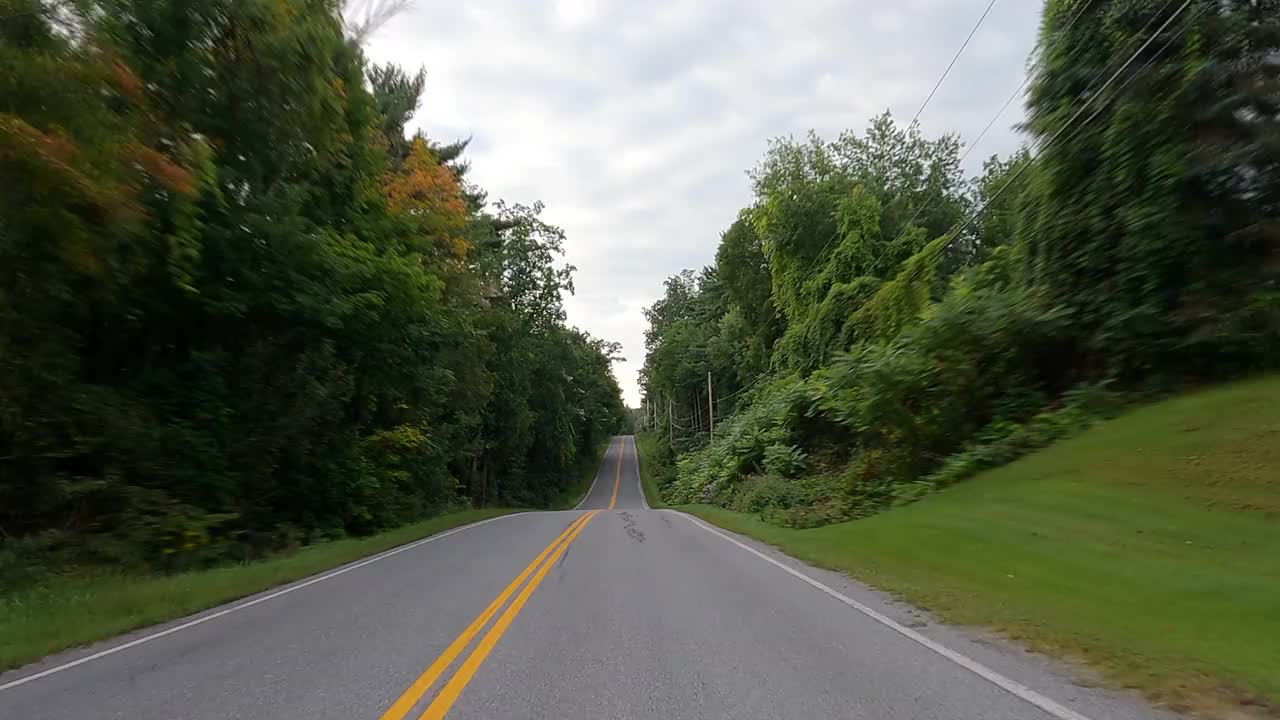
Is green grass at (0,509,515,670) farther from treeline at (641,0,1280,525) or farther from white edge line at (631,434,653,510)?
white edge line at (631,434,653,510)

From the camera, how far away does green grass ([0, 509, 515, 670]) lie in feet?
22.6

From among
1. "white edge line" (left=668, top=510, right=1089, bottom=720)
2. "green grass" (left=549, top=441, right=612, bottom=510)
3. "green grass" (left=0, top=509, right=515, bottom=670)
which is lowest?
"white edge line" (left=668, top=510, right=1089, bottom=720)

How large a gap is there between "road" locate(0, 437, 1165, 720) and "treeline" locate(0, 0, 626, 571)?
5318 millimetres

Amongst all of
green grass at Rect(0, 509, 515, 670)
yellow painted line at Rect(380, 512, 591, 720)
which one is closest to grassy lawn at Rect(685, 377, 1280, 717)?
yellow painted line at Rect(380, 512, 591, 720)

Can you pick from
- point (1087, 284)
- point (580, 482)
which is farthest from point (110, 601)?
point (580, 482)

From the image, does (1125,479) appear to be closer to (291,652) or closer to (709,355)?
(291,652)

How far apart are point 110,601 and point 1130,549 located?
12233 mm

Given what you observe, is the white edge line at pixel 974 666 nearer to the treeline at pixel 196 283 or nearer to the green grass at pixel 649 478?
the treeline at pixel 196 283

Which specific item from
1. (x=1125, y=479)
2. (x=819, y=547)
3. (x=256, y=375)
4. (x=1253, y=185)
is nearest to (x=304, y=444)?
(x=256, y=375)

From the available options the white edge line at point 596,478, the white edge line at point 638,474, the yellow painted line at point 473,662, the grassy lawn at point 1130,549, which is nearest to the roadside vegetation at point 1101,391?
the grassy lawn at point 1130,549

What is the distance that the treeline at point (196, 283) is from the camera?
9.25m

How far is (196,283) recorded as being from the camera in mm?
14508

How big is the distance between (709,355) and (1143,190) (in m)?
48.3

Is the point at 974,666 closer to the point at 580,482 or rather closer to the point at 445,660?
the point at 445,660
